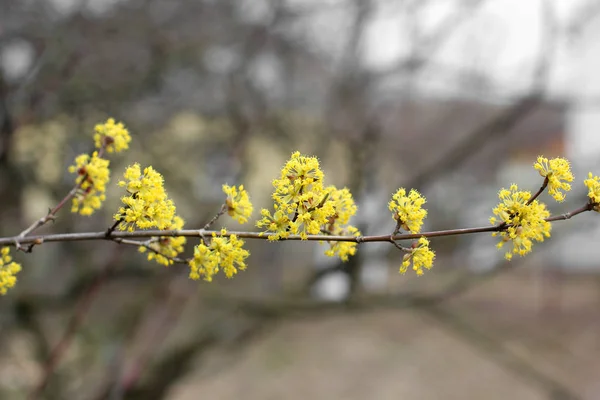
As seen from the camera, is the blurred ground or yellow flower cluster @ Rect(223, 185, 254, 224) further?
the blurred ground

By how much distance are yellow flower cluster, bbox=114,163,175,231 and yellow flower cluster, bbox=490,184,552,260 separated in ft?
1.60

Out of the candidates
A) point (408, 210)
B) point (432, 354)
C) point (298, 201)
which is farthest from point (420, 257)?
point (432, 354)

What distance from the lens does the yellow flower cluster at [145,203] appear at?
0.83 m

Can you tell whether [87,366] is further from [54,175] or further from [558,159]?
[558,159]

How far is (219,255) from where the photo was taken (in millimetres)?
838

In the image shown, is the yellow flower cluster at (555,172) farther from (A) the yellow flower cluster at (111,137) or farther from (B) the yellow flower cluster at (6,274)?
(B) the yellow flower cluster at (6,274)

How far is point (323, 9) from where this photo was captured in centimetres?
389

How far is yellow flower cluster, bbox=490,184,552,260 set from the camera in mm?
817

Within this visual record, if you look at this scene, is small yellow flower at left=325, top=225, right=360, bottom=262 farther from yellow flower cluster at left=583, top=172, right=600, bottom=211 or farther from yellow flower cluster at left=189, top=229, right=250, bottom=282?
yellow flower cluster at left=583, top=172, right=600, bottom=211

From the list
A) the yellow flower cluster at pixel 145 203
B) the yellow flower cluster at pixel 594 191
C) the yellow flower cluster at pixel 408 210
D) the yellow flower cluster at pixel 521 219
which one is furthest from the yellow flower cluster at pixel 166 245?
the yellow flower cluster at pixel 594 191

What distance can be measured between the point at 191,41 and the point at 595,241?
864cm

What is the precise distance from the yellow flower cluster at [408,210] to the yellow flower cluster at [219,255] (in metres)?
0.24

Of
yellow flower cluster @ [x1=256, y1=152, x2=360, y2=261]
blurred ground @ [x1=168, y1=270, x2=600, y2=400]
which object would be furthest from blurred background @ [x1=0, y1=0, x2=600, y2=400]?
yellow flower cluster @ [x1=256, y1=152, x2=360, y2=261]

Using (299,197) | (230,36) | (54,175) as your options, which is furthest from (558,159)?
(54,175)
